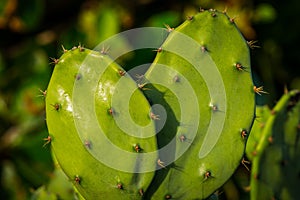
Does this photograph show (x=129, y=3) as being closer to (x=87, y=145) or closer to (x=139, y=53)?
(x=139, y=53)

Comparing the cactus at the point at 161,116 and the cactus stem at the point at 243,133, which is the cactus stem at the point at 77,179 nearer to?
the cactus at the point at 161,116

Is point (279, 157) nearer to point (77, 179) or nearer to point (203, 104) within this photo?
point (203, 104)

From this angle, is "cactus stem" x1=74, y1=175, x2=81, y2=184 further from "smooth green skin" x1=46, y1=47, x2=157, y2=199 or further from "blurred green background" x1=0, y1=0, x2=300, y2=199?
"blurred green background" x1=0, y1=0, x2=300, y2=199

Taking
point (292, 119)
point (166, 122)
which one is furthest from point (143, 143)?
point (292, 119)

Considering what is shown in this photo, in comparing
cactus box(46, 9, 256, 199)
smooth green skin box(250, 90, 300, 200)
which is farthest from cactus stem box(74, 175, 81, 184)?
smooth green skin box(250, 90, 300, 200)

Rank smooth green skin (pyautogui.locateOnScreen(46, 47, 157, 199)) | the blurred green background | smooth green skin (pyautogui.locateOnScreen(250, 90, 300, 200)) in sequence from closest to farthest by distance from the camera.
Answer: smooth green skin (pyautogui.locateOnScreen(46, 47, 157, 199)) < smooth green skin (pyautogui.locateOnScreen(250, 90, 300, 200)) < the blurred green background

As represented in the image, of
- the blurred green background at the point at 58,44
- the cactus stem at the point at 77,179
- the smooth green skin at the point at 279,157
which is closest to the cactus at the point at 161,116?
the cactus stem at the point at 77,179
